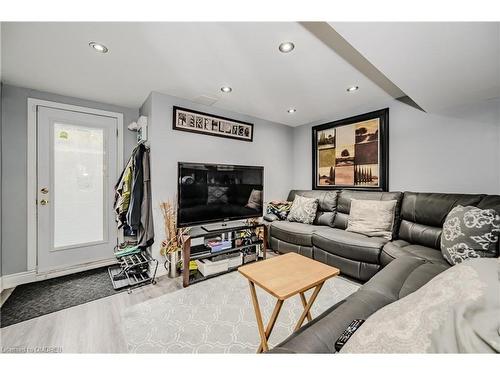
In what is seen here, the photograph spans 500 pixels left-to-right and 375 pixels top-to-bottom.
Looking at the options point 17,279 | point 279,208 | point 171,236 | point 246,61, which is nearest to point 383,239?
point 279,208

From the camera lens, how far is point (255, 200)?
10.2ft

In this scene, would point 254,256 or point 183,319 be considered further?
point 254,256

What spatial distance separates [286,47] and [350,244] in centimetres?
203

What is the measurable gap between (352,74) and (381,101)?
106 cm

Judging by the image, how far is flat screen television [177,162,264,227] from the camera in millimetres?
2439

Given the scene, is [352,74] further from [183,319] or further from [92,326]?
[92,326]

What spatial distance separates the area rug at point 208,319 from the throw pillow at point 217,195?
1.02 metres

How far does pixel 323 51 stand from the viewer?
5.37 feet

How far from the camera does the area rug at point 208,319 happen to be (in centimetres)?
138

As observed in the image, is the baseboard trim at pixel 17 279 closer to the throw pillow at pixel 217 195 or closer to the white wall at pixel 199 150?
the white wall at pixel 199 150

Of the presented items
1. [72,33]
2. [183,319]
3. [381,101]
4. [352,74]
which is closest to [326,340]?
[183,319]

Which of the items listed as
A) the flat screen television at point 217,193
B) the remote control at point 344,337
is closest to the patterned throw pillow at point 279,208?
the flat screen television at point 217,193

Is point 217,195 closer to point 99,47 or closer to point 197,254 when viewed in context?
point 197,254

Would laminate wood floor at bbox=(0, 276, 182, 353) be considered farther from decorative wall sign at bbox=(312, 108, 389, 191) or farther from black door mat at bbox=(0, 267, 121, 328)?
decorative wall sign at bbox=(312, 108, 389, 191)
